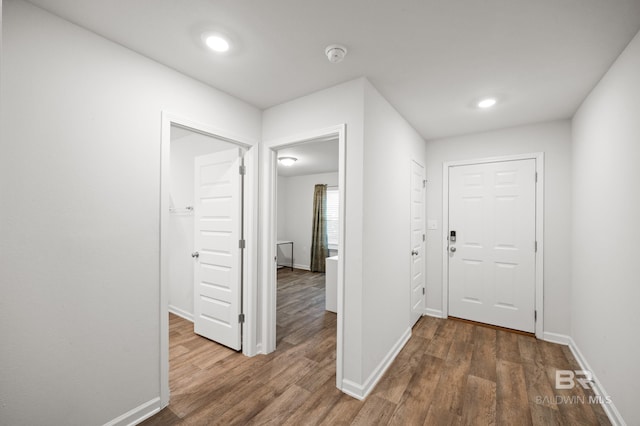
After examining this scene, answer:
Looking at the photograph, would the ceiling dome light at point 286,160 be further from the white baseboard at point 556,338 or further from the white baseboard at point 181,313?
the white baseboard at point 556,338

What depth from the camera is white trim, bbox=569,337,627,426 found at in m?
1.74

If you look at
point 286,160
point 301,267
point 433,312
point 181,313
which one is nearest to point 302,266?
point 301,267

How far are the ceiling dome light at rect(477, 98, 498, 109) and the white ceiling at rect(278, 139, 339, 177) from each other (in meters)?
1.83

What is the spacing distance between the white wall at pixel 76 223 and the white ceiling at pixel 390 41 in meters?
0.24

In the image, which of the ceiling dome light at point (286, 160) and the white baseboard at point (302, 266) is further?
the white baseboard at point (302, 266)

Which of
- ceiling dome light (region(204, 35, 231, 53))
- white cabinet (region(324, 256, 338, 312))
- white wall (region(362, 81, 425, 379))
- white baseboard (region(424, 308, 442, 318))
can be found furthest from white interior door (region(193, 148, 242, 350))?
white baseboard (region(424, 308, 442, 318))

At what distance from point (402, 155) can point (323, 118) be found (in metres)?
1.08

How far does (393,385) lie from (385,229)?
4.25ft

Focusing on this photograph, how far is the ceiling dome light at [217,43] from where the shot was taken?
1.67 metres

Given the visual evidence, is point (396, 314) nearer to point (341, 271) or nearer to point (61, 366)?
point (341, 271)

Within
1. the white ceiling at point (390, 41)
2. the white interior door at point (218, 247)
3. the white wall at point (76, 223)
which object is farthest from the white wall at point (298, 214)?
the white wall at point (76, 223)

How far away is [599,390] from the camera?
6.68ft

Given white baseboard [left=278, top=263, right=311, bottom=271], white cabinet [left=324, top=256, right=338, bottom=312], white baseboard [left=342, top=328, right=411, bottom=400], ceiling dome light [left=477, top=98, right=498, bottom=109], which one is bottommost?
white baseboard [left=278, top=263, right=311, bottom=271]

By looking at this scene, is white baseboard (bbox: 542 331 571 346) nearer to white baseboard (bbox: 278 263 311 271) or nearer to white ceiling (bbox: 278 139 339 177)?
white ceiling (bbox: 278 139 339 177)
